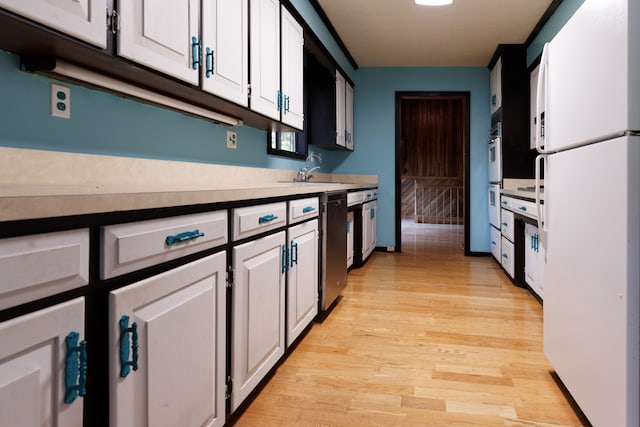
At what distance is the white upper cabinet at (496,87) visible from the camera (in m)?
4.88

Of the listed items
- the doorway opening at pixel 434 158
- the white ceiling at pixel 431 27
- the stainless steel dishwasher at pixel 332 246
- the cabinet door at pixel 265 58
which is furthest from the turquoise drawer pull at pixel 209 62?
the doorway opening at pixel 434 158

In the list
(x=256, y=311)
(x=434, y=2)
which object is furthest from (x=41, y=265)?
(x=434, y=2)

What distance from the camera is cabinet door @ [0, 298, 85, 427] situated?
727mm

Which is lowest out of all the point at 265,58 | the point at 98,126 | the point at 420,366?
the point at 420,366

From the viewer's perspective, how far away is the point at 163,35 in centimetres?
159

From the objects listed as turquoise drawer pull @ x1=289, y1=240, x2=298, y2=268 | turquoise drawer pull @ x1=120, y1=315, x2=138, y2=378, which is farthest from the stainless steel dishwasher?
turquoise drawer pull @ x1=120, y1=315, x2=138, y2=378

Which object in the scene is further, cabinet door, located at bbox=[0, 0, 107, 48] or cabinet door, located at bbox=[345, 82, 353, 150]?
cabinet door, located at bbox=[345, 82, 353, 150]

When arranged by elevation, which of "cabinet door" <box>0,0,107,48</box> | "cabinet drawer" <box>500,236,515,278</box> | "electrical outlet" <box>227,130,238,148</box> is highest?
"cabinet door" <box>0,0,107,48</box>

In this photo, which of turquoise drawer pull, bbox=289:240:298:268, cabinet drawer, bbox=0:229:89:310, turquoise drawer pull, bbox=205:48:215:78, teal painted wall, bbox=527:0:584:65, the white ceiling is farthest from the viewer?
the white ceiling

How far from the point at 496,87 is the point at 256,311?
4357 mm

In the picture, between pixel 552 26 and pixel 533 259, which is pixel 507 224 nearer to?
pixel 533 259

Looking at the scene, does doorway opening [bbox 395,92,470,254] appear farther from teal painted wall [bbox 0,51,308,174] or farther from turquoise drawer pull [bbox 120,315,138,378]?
turquoise drawer pull [bbox 120,315,138,378]

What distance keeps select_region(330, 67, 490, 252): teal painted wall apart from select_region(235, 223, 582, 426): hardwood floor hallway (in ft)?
6.48

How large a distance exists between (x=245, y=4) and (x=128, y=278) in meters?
1.68
